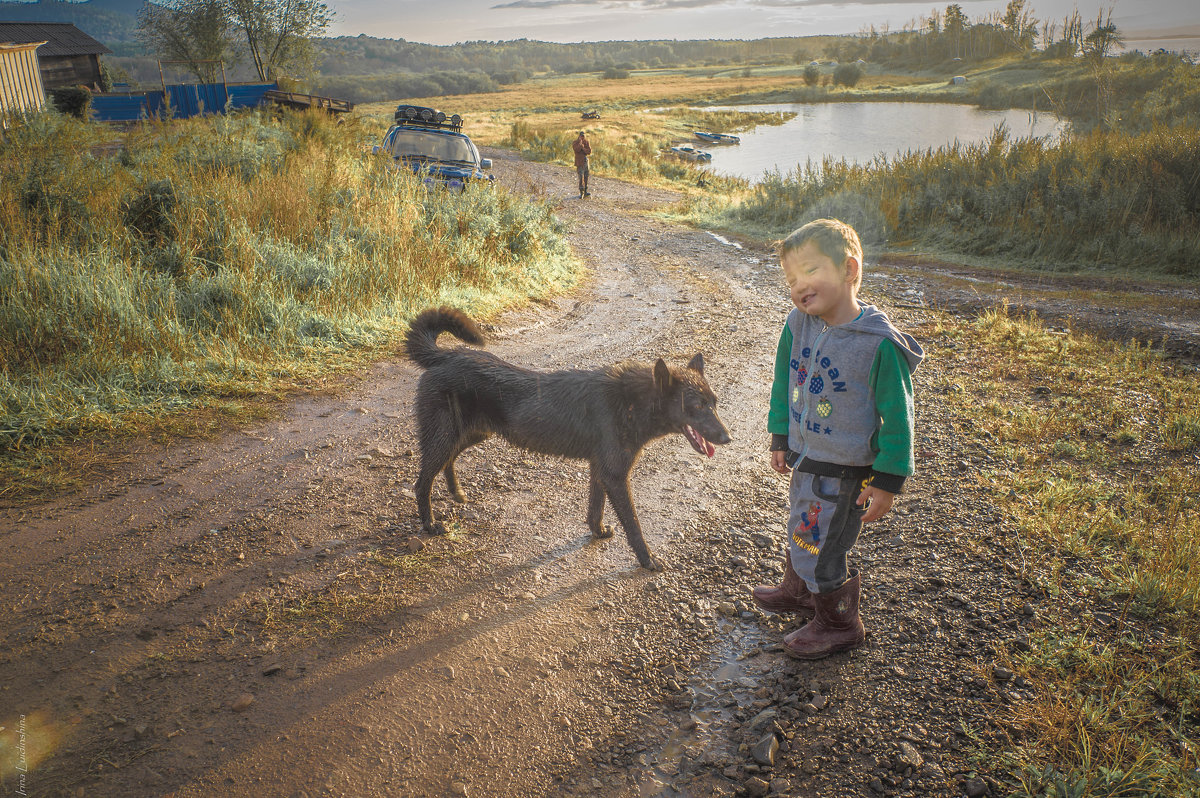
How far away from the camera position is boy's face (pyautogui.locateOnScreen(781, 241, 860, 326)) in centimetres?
281

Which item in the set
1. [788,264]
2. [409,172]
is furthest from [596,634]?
[409,172]

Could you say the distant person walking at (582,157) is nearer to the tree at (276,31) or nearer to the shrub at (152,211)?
the shrub at (152,211)

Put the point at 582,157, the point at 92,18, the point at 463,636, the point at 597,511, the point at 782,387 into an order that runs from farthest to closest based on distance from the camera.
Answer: the point at 92,18 → the point at 582,157 → the point at 597,511 → the point at 463,636 → the point at 782,387

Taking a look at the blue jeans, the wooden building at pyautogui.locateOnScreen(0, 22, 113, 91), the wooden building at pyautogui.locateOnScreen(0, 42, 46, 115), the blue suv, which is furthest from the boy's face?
the wooden building at pyautogui.locateOnScreen(0, 22, 113, 91)

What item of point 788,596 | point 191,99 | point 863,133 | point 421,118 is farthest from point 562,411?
point 863,133

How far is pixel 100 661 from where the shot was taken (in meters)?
3.07

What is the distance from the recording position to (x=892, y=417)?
2.79 m

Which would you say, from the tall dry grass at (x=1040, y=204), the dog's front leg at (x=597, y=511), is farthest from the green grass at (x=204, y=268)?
the tall dry grass at (x=1040, y=204)

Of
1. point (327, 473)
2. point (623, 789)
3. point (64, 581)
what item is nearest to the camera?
point (623, 789)

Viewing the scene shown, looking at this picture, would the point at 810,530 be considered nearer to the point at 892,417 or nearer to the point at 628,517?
the point at 892,417

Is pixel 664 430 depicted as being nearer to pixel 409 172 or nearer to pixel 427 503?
pixel 427 503

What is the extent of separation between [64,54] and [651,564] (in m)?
54.0

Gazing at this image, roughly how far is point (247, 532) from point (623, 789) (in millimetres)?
3043

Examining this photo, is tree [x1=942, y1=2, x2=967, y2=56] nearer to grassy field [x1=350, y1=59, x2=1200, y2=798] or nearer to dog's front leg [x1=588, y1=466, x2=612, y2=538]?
grassy field [x1=350, y1=59, x2=1200, y2=798]
